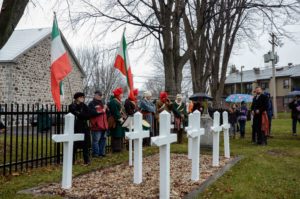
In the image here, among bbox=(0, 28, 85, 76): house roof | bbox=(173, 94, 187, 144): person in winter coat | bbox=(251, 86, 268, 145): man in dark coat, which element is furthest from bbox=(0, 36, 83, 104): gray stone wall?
bbox=(251, 86, 268, 145): man in dark coat

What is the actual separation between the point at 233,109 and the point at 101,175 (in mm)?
10172

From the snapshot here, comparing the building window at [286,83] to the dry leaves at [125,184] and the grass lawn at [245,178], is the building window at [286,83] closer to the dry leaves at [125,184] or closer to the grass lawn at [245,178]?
the grass lawn at [245,178]

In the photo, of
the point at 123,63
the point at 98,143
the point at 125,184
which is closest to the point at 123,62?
the point at 123,63

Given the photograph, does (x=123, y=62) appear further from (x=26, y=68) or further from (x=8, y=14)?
(x=26, y=68)

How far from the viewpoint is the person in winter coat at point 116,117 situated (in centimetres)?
1005

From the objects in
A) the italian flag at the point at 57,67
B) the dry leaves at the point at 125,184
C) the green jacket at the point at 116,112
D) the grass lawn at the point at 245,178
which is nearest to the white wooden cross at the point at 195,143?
the dry leaves at the point at 125,184

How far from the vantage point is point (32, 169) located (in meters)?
7.72

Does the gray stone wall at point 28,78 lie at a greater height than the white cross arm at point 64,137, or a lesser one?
greater

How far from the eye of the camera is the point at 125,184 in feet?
20.2

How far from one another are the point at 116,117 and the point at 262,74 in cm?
6086

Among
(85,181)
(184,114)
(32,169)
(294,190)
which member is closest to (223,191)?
(294,190)

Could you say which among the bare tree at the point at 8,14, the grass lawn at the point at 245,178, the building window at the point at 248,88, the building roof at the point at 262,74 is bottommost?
the grass lawn at the point at 245,178

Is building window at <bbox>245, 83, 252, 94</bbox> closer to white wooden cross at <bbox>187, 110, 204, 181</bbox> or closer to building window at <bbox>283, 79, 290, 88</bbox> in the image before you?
building window at <bbox>283, 79, 290, 88</bbox>

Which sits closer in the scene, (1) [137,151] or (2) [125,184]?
(2) [125,184]
